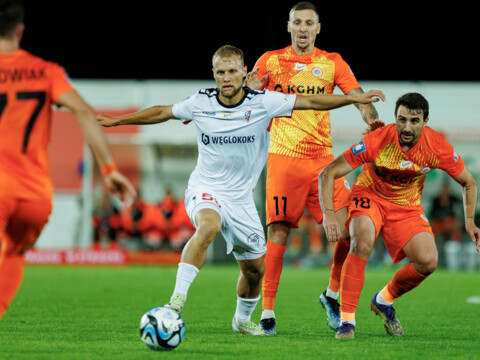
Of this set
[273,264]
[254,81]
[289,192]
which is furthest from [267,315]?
[254,81]

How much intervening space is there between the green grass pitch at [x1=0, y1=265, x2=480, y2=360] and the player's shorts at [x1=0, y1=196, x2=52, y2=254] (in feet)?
2.45

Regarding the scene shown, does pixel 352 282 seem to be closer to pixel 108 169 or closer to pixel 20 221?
pixel 108 169

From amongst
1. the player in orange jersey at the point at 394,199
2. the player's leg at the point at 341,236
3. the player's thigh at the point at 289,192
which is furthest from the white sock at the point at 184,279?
the player's leg at the point at 341,236

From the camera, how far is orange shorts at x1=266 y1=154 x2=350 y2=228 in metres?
7.50

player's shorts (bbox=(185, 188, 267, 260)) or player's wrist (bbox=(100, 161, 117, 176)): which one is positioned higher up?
player's wrist (bbox=(100, 161, 117, 176))

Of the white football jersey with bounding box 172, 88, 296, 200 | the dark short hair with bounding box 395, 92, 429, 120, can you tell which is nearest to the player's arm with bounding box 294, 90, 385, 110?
the white football jersey with bounding box 172, 88, 296, 200

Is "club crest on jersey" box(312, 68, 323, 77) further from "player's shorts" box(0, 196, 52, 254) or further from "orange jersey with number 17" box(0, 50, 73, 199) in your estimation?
"player's shorts" box(0, 196, 52, 254)

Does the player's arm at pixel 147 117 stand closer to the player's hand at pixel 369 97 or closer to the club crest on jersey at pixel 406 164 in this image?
the player's hand at pixel 369 97

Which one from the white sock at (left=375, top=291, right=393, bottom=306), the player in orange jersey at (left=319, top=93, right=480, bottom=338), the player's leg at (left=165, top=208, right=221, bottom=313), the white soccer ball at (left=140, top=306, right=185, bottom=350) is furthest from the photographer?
the white sock at (left=375, top=291, right=393, bottom=306)

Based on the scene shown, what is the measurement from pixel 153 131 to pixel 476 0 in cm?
1935

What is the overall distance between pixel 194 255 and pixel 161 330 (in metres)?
0.75

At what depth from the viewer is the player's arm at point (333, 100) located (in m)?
6.18

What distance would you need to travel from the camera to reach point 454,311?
9172 mm

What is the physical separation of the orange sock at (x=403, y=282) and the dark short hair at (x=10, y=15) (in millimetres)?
3986
